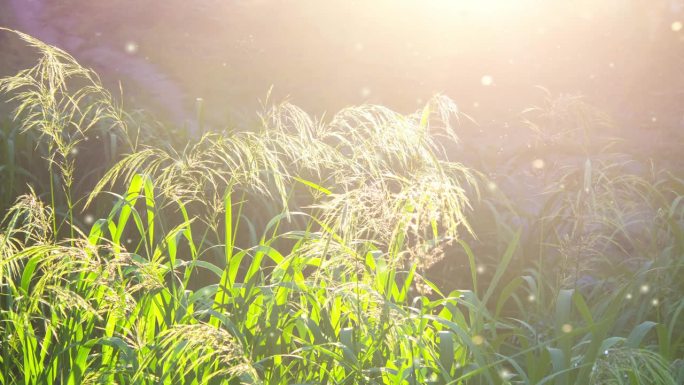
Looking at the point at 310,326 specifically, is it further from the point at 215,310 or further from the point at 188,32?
the point at 188,32

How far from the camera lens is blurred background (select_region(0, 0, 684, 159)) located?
5.84 metres

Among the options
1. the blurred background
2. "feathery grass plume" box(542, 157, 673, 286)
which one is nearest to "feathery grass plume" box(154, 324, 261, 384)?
"feathery grass plume" box(542, 157, 673, 286)

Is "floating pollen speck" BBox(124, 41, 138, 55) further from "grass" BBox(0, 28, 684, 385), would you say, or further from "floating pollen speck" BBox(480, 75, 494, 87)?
"grass" BBox(0, 28, 684, 385)

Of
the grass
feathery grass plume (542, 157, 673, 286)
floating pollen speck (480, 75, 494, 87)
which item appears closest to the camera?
the grass

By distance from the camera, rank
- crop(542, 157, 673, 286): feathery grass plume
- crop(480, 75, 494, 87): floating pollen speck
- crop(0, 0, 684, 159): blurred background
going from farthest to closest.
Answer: crop(480, 75, 494, 87): floating pollen speck, crop(0, 0, 684, 159): blurred background, crop(542, 157, 673, 286): feathery grass plume

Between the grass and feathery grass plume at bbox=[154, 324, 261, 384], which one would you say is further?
the grass

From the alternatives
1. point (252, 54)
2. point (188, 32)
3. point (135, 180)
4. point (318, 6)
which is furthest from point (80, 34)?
point (135, 180)

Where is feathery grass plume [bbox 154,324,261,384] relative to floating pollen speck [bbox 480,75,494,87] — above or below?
above

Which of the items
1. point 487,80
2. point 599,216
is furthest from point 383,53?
point 599,216

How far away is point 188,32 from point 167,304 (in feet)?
16.0

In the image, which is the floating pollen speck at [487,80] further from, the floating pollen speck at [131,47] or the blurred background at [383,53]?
the floating pollen speck at [131,47]

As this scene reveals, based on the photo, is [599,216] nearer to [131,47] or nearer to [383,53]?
[383,53]

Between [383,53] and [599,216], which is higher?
[599,216]

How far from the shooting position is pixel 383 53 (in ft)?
21.8
